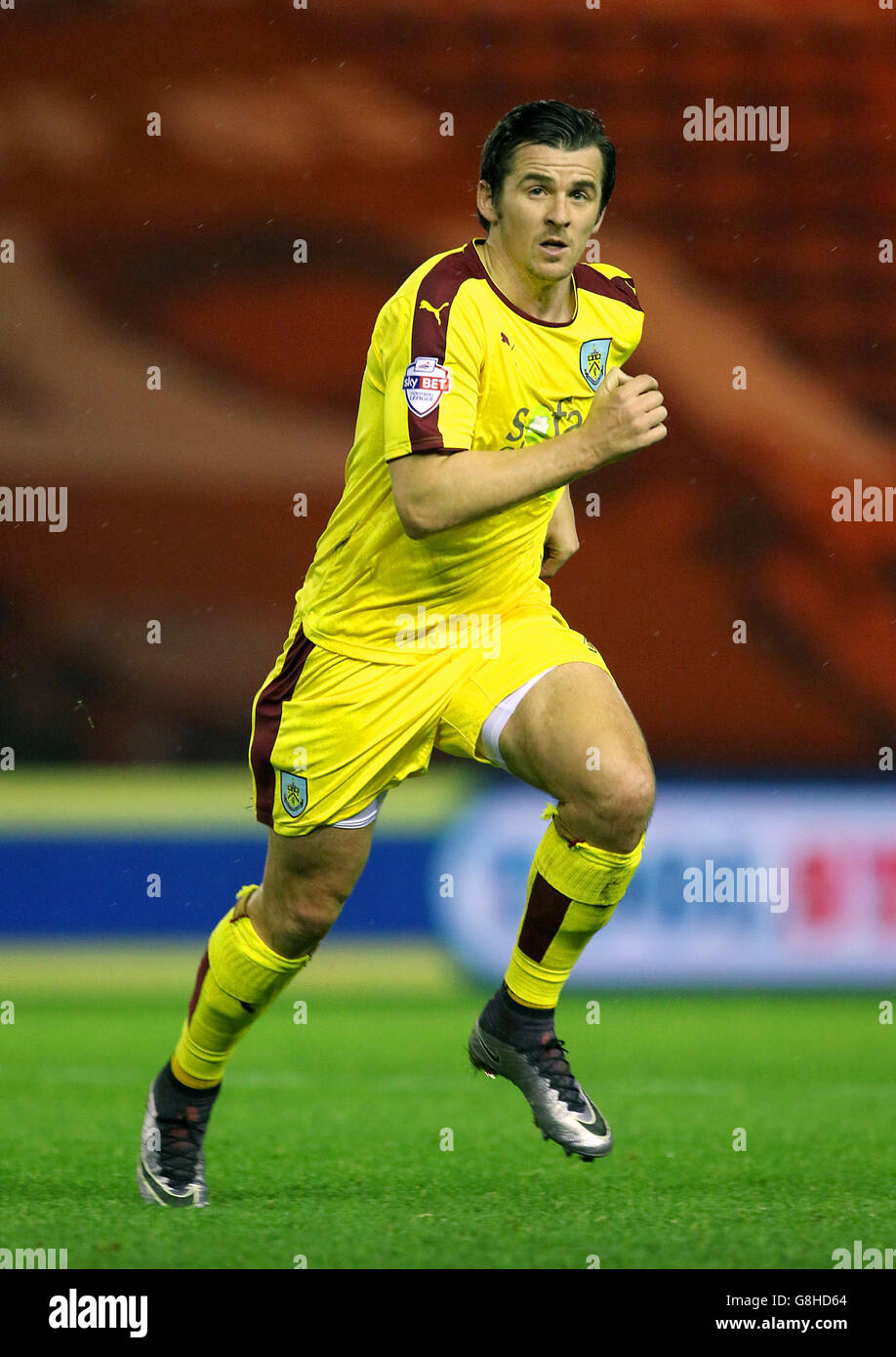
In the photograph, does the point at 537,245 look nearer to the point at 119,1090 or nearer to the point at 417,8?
the point at 119,1090

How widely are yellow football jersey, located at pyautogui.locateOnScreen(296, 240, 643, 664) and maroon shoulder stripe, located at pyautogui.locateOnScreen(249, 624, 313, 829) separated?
0.05 meters

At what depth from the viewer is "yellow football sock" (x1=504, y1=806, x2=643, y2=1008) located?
334 cm

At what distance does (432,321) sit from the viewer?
3225 mm

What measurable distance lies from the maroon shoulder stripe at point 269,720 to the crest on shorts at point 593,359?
74cm

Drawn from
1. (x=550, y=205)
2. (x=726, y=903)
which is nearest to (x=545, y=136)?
(x=550, y=205)

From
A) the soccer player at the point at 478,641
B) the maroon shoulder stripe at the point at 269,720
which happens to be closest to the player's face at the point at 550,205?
the soccer player at the point at 478,641

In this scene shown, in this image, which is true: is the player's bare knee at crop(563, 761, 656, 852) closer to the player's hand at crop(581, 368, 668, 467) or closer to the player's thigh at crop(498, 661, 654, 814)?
the player's thigh at crop(498, 661, 654, 814)

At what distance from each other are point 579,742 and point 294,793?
59 cm

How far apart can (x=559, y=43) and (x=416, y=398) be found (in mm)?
5169

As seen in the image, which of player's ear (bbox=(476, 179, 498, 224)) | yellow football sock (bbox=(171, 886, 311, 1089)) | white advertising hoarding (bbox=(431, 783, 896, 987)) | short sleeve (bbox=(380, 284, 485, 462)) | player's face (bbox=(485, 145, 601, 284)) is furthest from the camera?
white advertising hoarding (bbox=(431, 783, 896, 987))

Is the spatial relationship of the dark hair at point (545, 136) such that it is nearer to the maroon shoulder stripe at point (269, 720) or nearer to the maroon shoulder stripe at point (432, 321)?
the maroon shoulder stripe at point (432, 321)

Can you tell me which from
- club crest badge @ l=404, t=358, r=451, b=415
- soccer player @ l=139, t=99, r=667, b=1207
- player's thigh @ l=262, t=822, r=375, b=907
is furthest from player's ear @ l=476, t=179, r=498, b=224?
player's thigh @ l=262, t=822, r=375, b=907

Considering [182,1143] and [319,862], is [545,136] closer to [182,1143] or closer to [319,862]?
[319,862]

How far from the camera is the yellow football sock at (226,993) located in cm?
353
